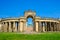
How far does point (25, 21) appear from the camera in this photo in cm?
9044

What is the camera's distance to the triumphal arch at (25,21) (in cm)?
9031

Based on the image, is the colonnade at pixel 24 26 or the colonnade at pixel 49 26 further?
the colonnade at pixel 49 26

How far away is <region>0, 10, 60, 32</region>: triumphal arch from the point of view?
9031cm

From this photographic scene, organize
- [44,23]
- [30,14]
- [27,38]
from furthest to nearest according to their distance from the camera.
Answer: [44,23], [30,14], [27,38]

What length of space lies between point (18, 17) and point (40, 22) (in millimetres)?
11725

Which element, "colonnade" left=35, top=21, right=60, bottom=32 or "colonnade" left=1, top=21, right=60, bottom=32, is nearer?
"colonnade" left=1, top=21, right=60, bottom=32

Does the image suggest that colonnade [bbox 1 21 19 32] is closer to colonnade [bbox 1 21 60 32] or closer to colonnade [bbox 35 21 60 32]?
colonnade [bbox 1 21 60 32]

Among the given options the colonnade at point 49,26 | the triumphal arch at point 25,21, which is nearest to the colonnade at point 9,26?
the triumphal arch at point 25,21

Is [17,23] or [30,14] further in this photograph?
[17,23]

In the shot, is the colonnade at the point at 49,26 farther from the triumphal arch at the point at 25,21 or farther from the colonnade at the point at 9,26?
the colonnade at the point at 9,26

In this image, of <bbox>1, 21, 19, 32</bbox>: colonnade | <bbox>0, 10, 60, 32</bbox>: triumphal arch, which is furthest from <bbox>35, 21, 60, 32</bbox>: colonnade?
<bbox>1, 21, 19, 32</bbox>: colonnade

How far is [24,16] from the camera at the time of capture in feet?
298

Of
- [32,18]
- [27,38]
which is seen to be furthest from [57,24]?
[27,38]

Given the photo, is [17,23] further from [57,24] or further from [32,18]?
[57,24]
